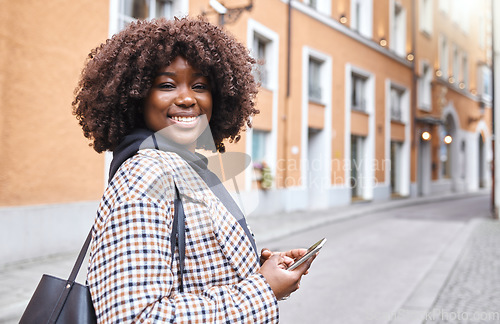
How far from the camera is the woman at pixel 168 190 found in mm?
947

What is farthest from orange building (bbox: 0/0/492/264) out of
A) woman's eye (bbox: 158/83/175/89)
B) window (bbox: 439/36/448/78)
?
woman's eye (bbox: 158/83/175/89)

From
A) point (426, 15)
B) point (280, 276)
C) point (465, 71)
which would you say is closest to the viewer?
point (280, 276)

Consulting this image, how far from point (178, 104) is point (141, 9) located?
7.98 meters

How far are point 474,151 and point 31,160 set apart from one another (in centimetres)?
2896

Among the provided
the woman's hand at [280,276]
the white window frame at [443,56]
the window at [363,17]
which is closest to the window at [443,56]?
the white window frame at [443,56]

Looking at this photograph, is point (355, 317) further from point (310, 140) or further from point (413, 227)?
point (310, 140)

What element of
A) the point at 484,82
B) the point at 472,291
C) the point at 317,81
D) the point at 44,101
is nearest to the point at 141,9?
the point at 44,101

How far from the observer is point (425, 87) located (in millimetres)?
22359

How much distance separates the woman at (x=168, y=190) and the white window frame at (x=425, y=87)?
2197 centimetres

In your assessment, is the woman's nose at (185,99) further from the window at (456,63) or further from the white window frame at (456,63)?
the window at (456,63)

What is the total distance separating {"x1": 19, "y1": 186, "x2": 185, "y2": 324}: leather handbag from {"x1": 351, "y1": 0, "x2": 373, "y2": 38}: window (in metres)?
16.5

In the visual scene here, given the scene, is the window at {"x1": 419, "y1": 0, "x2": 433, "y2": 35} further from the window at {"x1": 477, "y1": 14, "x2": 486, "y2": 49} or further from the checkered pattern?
the checkered pattern

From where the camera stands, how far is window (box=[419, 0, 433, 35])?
70.2 feet

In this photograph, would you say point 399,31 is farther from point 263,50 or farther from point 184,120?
point 184,120
